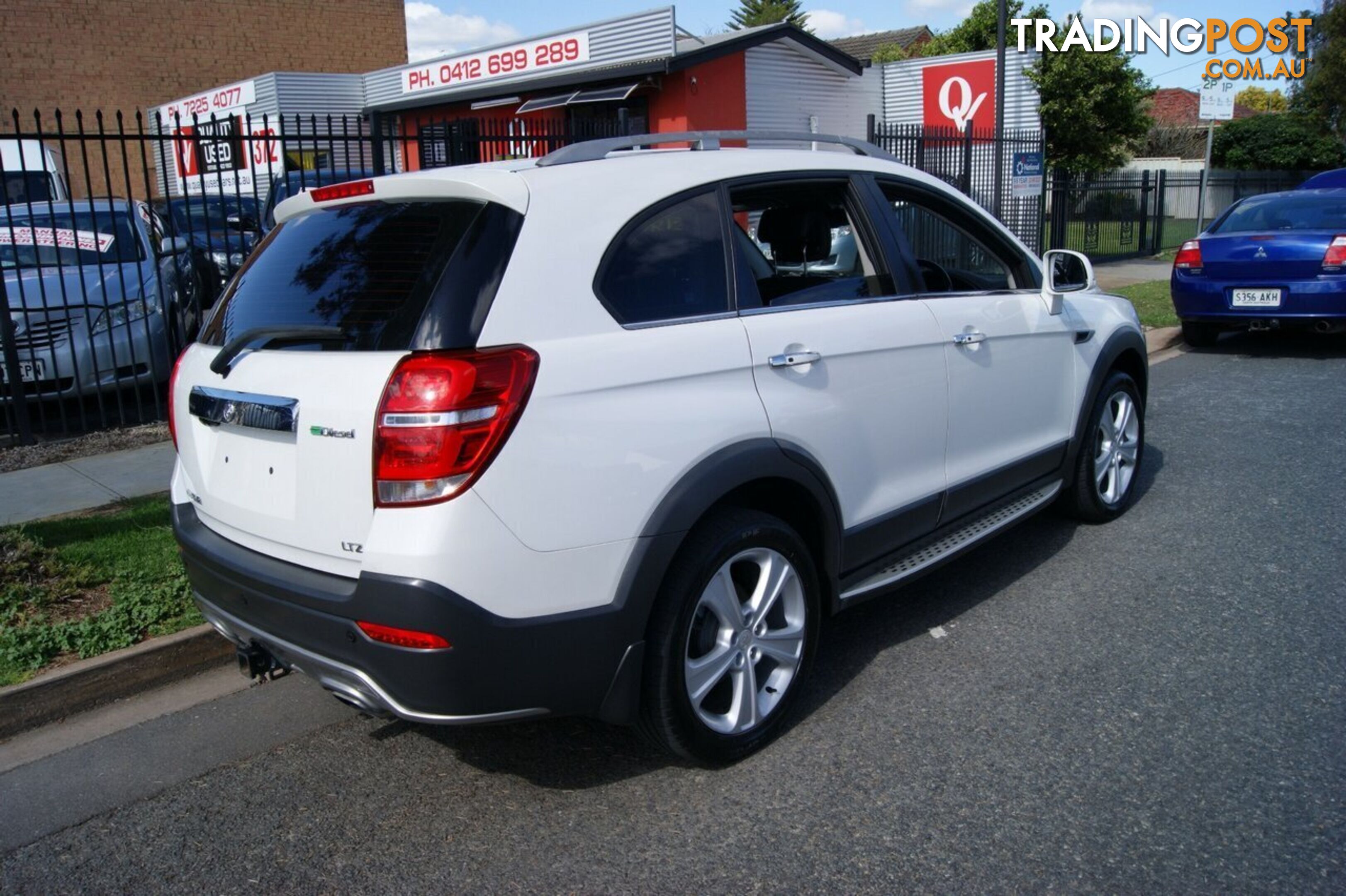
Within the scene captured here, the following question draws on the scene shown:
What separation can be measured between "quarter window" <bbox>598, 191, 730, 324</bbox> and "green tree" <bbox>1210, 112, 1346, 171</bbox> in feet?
120

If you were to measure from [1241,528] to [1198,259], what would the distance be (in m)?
6.02

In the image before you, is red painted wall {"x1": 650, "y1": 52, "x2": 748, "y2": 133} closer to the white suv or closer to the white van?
the white van

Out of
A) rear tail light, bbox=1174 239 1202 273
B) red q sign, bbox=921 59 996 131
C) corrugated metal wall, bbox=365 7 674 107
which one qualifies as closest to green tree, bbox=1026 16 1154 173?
red q sign, bbox=921 59 996 131

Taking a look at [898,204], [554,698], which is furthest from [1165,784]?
[898,204]

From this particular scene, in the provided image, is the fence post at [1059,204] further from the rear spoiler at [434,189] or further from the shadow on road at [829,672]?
the rear spoiler at [434,189]

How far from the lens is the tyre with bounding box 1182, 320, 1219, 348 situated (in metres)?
11.2

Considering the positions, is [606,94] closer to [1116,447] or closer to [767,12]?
[1116,447]

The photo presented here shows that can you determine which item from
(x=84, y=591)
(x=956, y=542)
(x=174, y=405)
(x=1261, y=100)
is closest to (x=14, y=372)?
(x=84, y=591)

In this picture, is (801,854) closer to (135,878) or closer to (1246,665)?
(135,878)

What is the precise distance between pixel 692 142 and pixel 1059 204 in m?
15.9

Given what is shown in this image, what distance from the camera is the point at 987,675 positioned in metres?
3.88

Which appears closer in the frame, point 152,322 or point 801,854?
point 801,854

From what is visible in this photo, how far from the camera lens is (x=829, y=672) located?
3965mm

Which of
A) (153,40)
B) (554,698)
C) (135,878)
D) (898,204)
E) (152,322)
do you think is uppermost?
(153,40)
